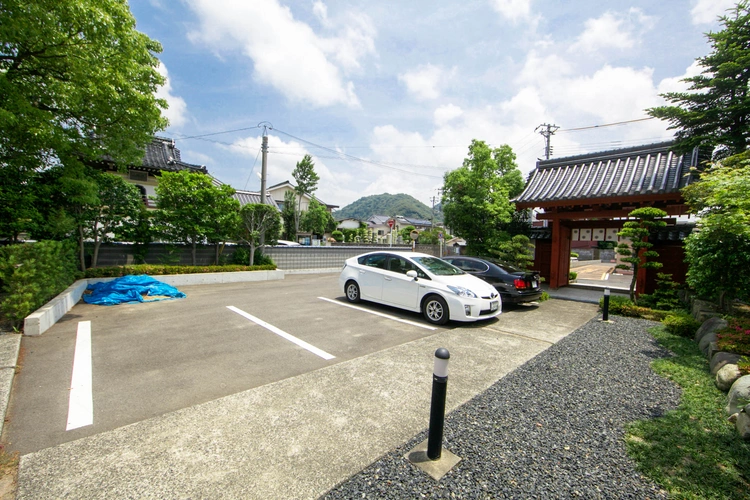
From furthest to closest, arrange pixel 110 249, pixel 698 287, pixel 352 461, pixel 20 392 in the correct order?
1. pixel 110 249
2. pixel 698 287
3. pixel 20 392
4. pixel 352 461

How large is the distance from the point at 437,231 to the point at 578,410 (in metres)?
32.1

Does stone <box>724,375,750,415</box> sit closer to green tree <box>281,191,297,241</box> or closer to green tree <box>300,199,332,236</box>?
green tree <box>281,191,297,241</box>

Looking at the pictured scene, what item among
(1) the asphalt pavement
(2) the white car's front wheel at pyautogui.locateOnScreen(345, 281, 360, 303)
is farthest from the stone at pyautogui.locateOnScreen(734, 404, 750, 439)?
(2) the white car's front wheel at pyautogui.locateOnScreen(345, 281, 360, 303)

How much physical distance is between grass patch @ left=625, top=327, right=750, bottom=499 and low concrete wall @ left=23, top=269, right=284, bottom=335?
7413 millimetres

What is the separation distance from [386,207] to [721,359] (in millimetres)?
121154

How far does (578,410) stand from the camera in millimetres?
2953

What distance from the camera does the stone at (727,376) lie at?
3240 mm

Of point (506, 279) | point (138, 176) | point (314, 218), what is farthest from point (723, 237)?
point (314, 218)

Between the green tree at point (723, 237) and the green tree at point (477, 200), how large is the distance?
23.5 ft

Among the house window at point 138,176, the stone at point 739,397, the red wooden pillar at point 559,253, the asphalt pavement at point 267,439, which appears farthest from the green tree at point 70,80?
the red wooden pillar at point 559,253

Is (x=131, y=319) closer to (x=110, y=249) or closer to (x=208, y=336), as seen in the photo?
(x=208, y=336)

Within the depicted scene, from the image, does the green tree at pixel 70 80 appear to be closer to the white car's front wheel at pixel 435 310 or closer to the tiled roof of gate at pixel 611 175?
A: the white car's front wheel at pixel 435 310

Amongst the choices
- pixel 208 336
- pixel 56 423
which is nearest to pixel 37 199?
pixel 208 336

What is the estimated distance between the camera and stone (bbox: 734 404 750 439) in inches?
96.1
